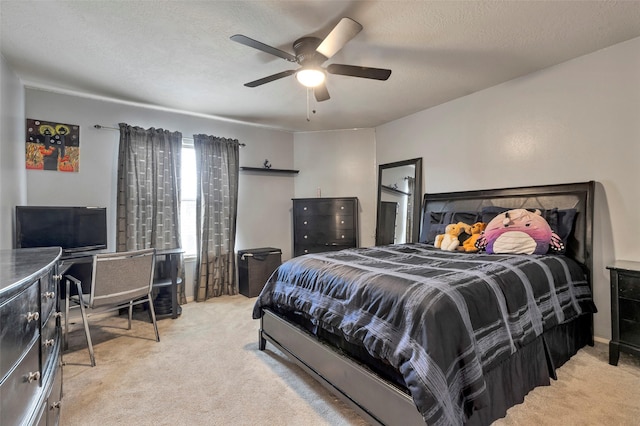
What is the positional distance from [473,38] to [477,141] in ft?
4.64

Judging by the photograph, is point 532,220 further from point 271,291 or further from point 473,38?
point 271,291

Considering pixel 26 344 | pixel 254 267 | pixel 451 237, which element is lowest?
pixel 254 267

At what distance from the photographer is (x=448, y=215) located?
3613mm

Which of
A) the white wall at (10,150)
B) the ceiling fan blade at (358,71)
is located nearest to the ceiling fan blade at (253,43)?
the ceiling fan blade at (358,71)

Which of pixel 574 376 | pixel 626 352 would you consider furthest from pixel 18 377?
pixel 626 352

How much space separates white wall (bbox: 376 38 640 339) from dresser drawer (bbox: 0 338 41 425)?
382 cm

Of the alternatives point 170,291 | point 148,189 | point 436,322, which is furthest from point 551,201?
point 148,189

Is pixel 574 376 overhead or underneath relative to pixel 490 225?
underneath

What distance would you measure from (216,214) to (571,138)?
4187 mm

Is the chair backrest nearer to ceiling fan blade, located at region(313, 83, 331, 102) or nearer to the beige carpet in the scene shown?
the beige carpet

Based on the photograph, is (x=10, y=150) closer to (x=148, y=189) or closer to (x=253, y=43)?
(x=148, y=189)

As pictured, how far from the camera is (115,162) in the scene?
363 cm

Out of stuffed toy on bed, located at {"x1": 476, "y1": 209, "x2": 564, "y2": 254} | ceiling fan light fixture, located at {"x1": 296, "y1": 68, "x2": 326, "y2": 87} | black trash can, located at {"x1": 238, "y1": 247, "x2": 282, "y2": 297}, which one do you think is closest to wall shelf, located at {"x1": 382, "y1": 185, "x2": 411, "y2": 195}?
stuffed toy on bed, located at {"x1": 476, "y1": 209, "x2": 564, "y2": 254}

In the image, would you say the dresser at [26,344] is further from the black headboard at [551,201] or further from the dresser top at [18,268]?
the black headboard at [551,201]
